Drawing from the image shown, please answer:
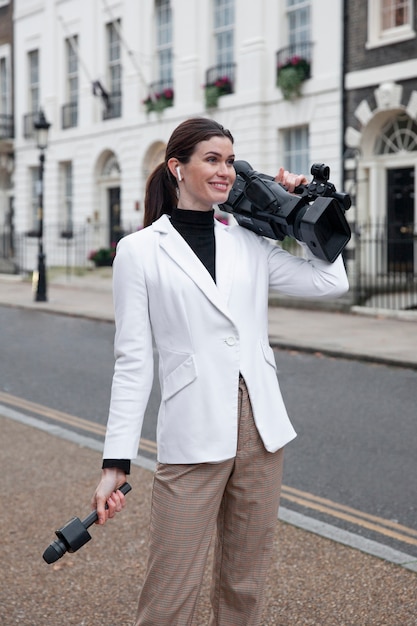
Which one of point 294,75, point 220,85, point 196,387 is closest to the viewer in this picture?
point 196,387

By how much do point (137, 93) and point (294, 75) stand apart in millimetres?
6876

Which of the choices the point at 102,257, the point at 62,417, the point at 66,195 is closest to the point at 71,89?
the point at 66,195

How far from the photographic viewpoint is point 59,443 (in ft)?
22.2

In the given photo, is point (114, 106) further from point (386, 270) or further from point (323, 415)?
point (323, 415)

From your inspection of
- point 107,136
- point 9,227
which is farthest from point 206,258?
point 9,227

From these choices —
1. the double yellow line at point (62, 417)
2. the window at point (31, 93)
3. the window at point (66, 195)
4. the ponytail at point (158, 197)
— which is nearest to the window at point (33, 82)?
the window at point (31, 93)

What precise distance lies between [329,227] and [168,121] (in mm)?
22587

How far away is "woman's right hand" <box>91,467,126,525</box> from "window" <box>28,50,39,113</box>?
29717 millimetres

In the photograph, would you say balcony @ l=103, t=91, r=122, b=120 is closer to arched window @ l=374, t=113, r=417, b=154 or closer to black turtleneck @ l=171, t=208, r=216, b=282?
arched window @ l=374, t=113, r=417, b=154

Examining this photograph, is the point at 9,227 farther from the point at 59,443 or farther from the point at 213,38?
the point at 59,443

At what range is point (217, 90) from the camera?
2278 cm

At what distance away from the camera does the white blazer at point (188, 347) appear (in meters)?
2.77

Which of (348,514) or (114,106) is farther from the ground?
(114,106)

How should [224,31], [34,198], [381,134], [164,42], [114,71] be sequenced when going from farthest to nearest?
[34,198] → [114,71] → [164,42] → [224,31] → [381,134]
